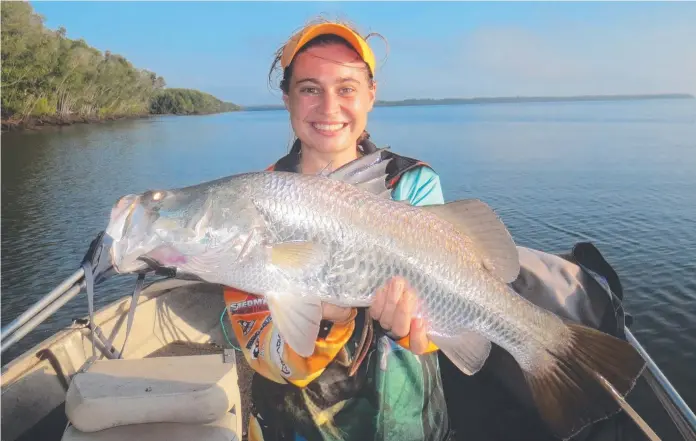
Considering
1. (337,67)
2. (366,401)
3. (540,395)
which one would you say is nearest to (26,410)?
(366,401)

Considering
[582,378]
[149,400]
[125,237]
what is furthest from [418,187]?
[149,400]

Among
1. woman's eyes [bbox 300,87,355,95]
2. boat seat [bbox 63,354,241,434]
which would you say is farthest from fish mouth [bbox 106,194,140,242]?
woman's eyes [bbox 300,87,355,95]

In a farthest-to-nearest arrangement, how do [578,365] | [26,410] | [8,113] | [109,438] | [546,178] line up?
[8,113] → [546,178] → [26,410] → [578,365] → [109,438]

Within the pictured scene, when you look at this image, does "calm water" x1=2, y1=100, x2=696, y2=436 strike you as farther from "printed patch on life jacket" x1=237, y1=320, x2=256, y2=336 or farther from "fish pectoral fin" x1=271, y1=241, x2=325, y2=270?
"fish pectoral fin" x1=271, y1=241, x2=325, y2=270

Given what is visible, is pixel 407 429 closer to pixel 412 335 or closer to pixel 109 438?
pixel 412 335

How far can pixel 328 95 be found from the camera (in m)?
3.48

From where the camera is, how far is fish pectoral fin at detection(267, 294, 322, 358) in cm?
262

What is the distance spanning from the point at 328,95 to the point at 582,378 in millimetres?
2388

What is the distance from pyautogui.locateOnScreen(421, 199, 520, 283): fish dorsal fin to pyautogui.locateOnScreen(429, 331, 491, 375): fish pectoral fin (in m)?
0.40

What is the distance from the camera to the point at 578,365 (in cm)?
296

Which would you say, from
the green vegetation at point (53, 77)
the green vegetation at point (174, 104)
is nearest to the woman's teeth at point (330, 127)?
the green vegetation at point (53, 77)

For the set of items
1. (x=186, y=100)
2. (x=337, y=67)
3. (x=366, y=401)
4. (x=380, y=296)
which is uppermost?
(x=337, y=67)

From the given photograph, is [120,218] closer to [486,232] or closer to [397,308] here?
[397,308]

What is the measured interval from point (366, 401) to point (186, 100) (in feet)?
502
